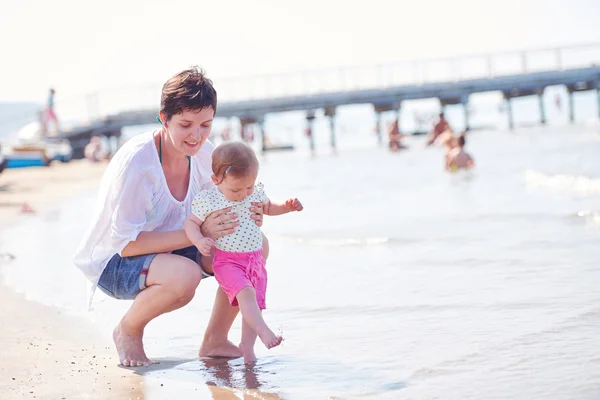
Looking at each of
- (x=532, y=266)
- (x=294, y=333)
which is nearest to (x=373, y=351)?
(x=294, y=333)

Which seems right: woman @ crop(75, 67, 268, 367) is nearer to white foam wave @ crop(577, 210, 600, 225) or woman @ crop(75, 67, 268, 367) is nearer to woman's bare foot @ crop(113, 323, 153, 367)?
woman's bare foot @ crop(113, 323, 153, 367)

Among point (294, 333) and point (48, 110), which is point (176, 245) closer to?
point (294, 333)

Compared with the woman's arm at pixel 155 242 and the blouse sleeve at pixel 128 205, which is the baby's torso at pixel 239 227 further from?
the blouse sleeve at pixel 128 205

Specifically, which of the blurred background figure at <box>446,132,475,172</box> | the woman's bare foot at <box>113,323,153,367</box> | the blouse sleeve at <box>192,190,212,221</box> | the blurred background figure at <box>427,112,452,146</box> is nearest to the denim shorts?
the woman's bare foot at <box>113,323,153,367</box>

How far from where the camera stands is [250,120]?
1670 inches

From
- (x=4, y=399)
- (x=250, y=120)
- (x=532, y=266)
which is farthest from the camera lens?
(x=250, y=120)

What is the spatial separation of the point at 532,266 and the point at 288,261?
2038 mm

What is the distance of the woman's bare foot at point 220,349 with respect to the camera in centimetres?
407

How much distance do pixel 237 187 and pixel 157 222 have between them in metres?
0.44

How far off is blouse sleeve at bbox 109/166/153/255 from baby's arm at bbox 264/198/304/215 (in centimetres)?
51

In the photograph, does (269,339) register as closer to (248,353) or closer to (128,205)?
(248,353)

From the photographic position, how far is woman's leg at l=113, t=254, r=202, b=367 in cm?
386

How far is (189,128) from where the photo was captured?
385 cm

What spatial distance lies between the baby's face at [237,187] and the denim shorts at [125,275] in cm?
42
